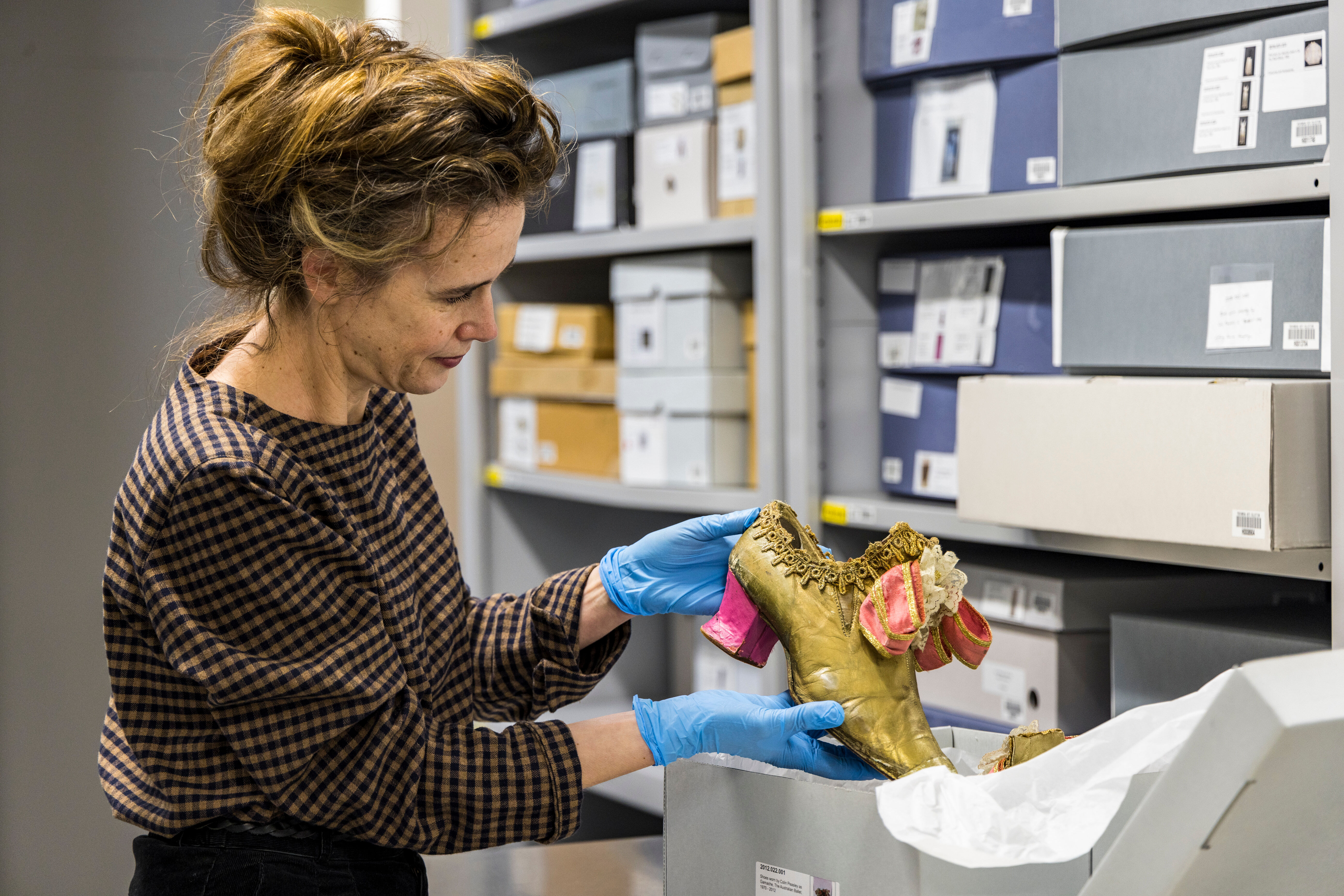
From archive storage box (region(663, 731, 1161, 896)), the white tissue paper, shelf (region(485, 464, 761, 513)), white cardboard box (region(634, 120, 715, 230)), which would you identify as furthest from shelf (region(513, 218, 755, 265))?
the white tissue paper

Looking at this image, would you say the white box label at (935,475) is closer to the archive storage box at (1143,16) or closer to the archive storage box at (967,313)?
the archive storage box at (967,313)

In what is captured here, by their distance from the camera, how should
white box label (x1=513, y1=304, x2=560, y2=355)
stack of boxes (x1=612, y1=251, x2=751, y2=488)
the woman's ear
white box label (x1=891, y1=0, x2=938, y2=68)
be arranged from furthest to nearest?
1. white box label (x1=513, y1=304, x2=560, y2=355)
2. stack of boxes (x1=612, y1=251, x2=751, y2=488)
3. white box label (x1=891, y1=0, x2=938, y2=68)
4. the woman's ear

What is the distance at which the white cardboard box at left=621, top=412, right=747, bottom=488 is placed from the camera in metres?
2.05

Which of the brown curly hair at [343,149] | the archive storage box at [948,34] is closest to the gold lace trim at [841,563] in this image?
the brown curly hair at [343,149]

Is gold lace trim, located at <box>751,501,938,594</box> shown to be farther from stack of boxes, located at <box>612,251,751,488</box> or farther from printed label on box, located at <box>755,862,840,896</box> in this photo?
stack of boxes, located at <box>612,251,751,488</box>

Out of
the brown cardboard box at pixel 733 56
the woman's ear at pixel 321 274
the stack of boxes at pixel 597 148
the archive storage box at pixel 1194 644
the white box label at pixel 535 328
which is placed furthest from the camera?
the white box label at pixel 535 328

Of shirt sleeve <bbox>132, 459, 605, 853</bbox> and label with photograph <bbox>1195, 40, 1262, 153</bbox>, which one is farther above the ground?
label with photograph <bbox>1195, 40, 1262, 153</bbox>

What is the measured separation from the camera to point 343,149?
0.97m

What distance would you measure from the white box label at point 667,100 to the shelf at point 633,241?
0.21 m

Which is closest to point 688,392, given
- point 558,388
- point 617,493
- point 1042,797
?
point 617,493


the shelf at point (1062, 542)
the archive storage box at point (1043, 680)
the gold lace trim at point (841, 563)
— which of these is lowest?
the archive storage box at point (1043, 680)

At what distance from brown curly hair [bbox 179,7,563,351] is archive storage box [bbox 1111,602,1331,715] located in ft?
2.99

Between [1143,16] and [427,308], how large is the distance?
0.89 metres

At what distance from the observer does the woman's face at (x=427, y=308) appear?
3.36 ft
